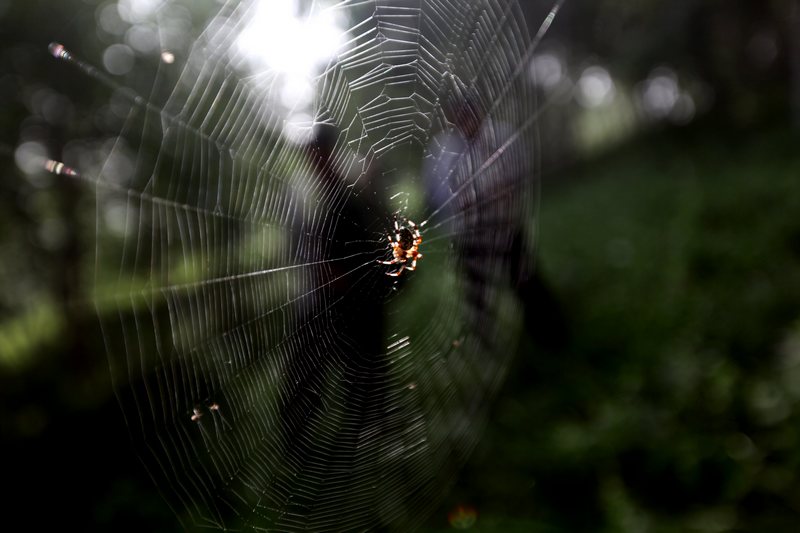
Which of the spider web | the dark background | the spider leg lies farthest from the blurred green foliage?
the spider leg

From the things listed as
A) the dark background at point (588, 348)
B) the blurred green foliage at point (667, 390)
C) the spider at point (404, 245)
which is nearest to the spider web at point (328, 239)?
the spider at point (404, 245)

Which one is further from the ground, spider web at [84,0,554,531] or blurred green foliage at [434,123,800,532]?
spider web at [84,0,554,531]

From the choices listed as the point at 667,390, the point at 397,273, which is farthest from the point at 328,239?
the point at 667,390

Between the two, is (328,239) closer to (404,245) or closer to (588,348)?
(404,245)

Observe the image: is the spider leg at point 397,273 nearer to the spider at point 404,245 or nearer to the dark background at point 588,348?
the spider at point 404,245

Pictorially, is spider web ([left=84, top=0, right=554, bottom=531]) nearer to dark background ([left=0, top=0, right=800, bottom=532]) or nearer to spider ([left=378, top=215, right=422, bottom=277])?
spider ([left=378, top=215, right=422, bottom=277])

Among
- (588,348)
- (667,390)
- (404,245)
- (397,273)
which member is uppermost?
(404,245)
